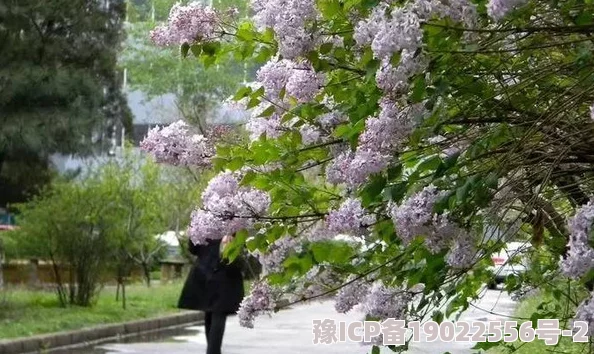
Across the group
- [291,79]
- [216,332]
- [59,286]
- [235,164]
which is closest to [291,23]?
[291,79]

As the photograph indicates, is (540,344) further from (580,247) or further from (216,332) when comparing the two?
(580,247)

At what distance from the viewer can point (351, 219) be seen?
14.8ft

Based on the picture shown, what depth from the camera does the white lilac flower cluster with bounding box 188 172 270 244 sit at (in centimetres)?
510

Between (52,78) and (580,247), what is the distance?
49.2 feet

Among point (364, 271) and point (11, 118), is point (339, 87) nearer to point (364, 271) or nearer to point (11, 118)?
point (364, 271)

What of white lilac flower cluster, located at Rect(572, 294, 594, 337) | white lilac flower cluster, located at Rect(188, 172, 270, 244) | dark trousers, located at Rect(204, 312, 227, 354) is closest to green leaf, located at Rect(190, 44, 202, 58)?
white lilac flower cluster, located at Rect(188, 172, 270, 244)

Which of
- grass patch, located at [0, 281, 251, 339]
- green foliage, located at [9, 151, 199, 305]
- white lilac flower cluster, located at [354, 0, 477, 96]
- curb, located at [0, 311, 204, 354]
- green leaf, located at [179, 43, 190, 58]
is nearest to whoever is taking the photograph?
white lilac flower cluster, located at [354, 0, 477, 96]

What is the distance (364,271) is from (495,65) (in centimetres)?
104

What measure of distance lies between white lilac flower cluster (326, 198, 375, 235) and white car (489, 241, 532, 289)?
0.53 meters

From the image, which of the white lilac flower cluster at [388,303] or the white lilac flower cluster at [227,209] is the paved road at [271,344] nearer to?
the white lilac flower cluster at [227,209]

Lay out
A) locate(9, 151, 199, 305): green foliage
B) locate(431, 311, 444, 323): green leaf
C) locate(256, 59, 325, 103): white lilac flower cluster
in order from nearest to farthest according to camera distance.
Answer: locate(256, 59, 325, 103): white lilac flower cluster < locate(431, 311, 444, 323): green leaf < locate(9, 151, 199, 305): green foliage

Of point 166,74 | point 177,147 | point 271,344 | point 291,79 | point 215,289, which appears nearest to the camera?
point 291,79

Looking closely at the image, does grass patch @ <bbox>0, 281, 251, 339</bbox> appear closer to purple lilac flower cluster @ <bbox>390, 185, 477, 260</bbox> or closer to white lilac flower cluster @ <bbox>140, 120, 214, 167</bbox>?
white lilac flower cluster @ <bbox>140, 120, 214, 167</bbox>

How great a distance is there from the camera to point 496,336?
215 inches
